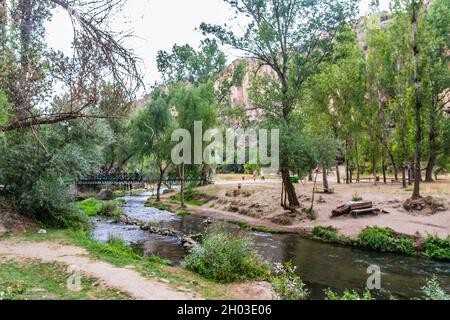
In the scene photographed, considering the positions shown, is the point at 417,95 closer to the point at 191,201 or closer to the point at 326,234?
the point at 326,234

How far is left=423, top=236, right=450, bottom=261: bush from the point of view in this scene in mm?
14359

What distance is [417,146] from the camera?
66.1ft

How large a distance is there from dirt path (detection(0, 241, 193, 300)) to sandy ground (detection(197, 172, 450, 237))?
1277cm

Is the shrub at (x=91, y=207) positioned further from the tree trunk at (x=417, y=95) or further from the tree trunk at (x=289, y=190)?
the tree trunk at (x=417, y=95)

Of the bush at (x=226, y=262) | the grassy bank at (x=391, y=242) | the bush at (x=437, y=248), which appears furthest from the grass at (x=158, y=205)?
the bush at (x=437, y=248)

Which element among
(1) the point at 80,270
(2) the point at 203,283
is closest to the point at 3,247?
(1) the point at 80,270

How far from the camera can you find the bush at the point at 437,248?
1436cm

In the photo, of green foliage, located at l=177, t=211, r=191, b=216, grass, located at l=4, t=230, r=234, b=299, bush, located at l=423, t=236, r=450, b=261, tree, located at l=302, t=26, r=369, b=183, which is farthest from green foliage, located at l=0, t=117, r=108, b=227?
tree, located at l=302, t=26, r=369, b=183

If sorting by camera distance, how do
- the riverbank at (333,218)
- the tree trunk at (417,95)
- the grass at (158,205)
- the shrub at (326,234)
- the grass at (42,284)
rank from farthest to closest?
the grass at (158,205) → the tree trunk at (417,95) → the shrub at (326,234) → the riverbank at (333,218) → the grass at (42,284)

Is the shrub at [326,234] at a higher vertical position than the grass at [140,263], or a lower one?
lower

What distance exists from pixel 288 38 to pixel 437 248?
52.3ft

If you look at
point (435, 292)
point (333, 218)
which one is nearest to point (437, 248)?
point (333, 218)

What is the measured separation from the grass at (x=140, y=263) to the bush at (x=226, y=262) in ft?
1.27
